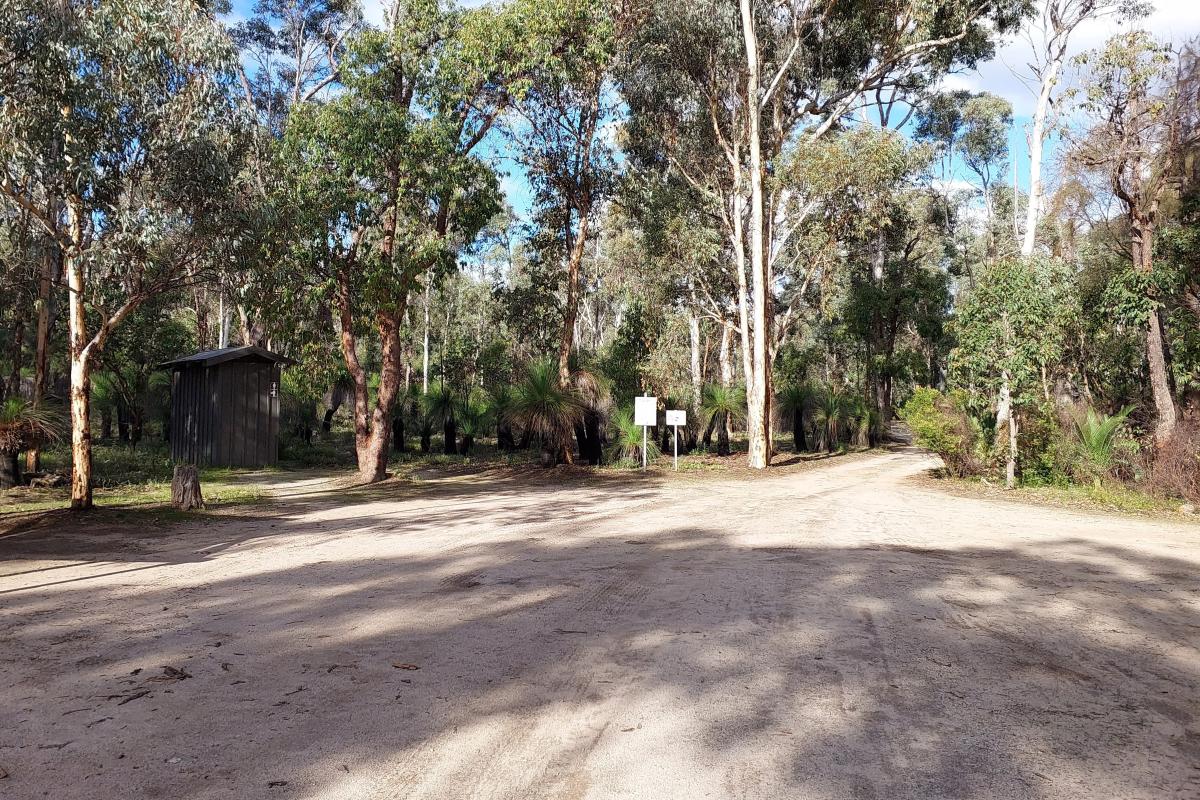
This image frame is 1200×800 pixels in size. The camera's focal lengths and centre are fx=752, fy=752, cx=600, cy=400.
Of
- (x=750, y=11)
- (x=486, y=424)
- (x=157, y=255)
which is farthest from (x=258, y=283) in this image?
(x=750, y=11)

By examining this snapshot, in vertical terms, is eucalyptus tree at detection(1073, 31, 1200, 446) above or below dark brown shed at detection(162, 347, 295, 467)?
above

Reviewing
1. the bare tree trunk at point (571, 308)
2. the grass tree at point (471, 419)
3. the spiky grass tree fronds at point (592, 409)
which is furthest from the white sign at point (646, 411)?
the grass tree at point (471, 419)

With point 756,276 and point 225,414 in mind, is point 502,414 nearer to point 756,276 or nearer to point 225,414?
point 225,414

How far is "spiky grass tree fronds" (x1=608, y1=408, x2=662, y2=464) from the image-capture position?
2098cm

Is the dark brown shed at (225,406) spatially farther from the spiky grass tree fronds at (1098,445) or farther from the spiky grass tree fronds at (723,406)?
the spiky grass tree fronds at (1098,445)

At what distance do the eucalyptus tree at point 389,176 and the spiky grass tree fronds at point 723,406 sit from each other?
990cm

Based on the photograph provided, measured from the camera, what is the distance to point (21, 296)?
18.4m

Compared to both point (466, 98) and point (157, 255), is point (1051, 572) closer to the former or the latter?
point (157, 255)

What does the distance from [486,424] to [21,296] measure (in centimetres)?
1266

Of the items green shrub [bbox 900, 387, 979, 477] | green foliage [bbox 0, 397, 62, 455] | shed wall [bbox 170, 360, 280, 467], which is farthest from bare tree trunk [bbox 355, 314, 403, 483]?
green shrub [bbox 900, 387, 979, 477]

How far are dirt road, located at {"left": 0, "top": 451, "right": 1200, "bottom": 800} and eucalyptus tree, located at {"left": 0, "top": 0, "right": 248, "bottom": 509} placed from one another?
3800 millimetres

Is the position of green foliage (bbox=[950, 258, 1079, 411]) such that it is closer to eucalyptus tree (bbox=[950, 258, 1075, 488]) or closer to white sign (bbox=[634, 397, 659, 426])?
eucalyptus tree (bbox=[950, 258, 1075, 488])

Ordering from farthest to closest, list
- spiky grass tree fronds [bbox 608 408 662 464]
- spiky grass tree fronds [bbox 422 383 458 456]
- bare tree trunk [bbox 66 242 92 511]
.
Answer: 1. spiky grass tree fronds [bbox 422 383 458 456]
2. spiky grass tree fronds [bbox 608 408 662 464]
3. bare tree trunk [bbox 66 242 92 511]

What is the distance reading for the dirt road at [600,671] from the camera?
2996 millimetres
